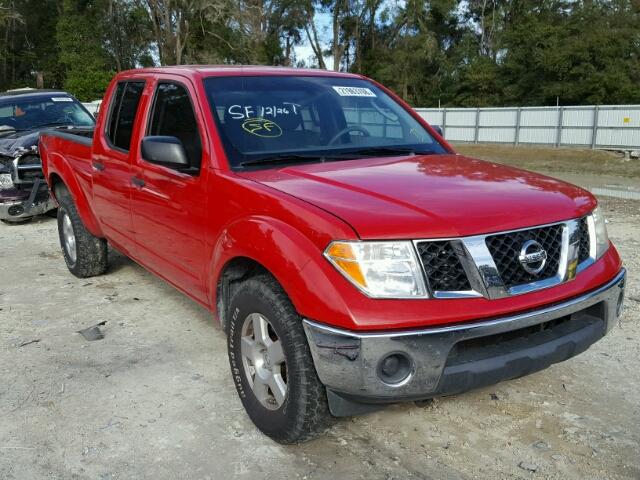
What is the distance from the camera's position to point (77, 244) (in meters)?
5.59

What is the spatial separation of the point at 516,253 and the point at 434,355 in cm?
56

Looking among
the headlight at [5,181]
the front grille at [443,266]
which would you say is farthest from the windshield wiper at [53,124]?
the front grille at [443,266]

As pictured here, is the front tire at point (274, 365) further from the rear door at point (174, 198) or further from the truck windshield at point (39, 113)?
the truck windshield at point (39, 113)

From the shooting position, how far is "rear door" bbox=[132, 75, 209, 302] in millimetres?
3412

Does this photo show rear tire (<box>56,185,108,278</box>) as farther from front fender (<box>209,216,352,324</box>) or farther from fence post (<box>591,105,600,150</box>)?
fence post (<box>591,105,600,150</box>)

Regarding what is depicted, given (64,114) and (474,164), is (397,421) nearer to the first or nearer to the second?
(474,164)

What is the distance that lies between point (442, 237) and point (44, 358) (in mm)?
2888

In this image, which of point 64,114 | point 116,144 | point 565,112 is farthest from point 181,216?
point 565,112

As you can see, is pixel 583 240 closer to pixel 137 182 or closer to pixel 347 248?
pixel 347 248

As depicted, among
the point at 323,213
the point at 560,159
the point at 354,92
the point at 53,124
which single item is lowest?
the point at 560,159

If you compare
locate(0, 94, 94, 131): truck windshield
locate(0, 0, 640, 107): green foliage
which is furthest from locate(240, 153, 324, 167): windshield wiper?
locate(0, 0, 640, 107): green foliage

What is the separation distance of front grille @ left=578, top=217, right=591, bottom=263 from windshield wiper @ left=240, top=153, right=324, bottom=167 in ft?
4.52

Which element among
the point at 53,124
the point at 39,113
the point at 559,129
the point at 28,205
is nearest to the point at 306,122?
the point at 28,205

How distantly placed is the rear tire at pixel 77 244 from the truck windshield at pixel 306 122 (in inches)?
100.0
